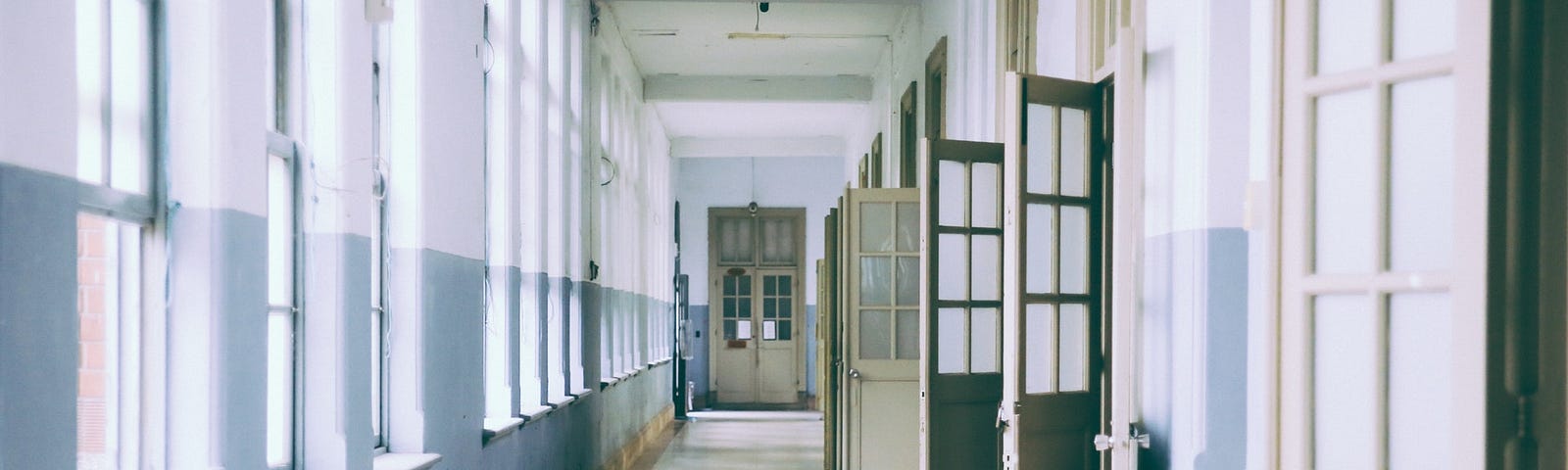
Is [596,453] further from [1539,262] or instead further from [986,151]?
[1539,262]

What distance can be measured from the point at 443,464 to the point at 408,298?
2.06 feet

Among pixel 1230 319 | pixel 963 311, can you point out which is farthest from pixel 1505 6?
pixel 963 311

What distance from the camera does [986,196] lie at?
17.8ft

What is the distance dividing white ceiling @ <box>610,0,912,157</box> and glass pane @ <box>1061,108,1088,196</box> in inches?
189

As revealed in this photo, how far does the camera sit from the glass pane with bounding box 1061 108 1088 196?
4.44m

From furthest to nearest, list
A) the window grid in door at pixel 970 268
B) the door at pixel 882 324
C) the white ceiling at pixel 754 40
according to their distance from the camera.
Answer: the white ceiling at pixel 754 40, the door at pixel 882 324, the window grid in door at pixel 970 268

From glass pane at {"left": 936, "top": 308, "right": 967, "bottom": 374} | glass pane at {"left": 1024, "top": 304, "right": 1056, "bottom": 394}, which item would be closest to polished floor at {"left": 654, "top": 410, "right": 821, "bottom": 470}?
glass pane at {"left": 936, "top": 308, "right": 967, "bottom": 374}

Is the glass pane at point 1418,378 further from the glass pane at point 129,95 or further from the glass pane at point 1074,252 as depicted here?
the glass pane at point 129,95

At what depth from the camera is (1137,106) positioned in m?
3.91

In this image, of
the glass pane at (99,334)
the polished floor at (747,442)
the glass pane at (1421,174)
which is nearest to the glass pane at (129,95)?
the glass pane at (99,334)

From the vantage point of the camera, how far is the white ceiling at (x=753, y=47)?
9.78 metres

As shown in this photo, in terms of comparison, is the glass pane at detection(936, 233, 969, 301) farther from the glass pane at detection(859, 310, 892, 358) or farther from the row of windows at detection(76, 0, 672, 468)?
the row of windows at detection(76, 0, 672, 468)

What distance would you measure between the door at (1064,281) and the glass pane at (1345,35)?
1.53 meters

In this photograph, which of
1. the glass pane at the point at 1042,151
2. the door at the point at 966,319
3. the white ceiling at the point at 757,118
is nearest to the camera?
the glass pane at the point at 1042,151
